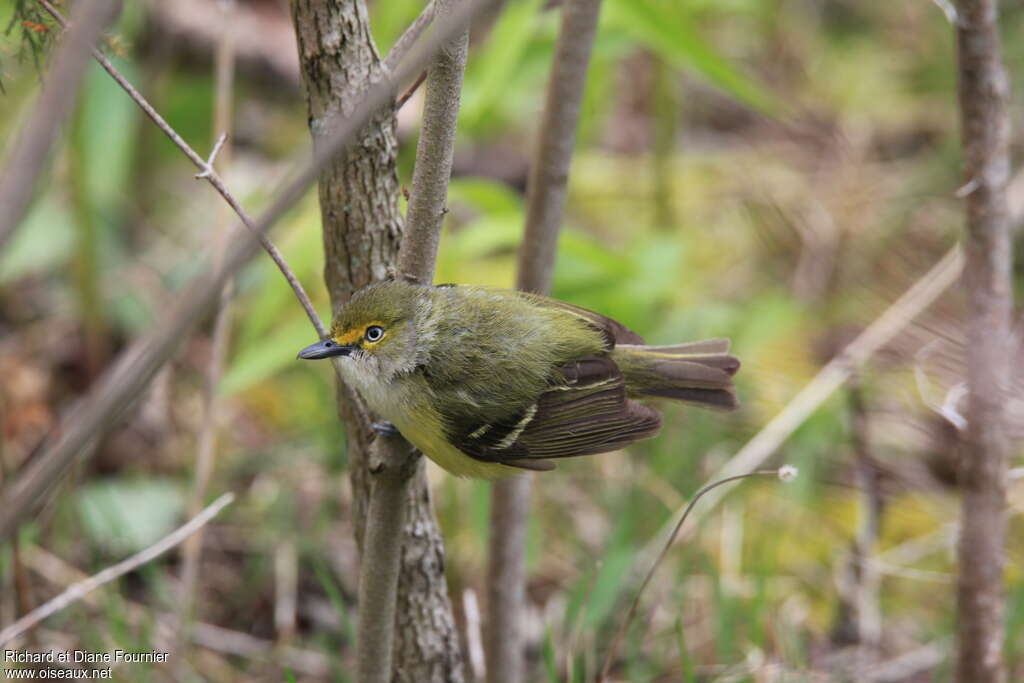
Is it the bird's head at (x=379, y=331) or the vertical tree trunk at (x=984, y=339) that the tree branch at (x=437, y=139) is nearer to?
the bird's head at (x=379, y=331)

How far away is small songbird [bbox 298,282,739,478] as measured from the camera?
79.7 inches

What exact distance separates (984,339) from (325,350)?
1488mm

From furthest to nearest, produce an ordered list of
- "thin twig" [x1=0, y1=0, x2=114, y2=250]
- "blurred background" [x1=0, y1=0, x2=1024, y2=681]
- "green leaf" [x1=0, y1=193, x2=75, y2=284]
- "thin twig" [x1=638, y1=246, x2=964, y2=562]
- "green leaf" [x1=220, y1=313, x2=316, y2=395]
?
1. "green leaf" [x1=0, y1=193, x2=75, y2=284]
2. "thin twig" [x1=638, y1=246, x2=964, y2=562]
3. "blurred background" [x1=0, y1=0, x2=1024, y2=681]
4. "green leaf" [x1=220, y1=313, x2=316, y2=395]
5. "thin twig" [x1=0, y1=0, x2=114, y2=250]

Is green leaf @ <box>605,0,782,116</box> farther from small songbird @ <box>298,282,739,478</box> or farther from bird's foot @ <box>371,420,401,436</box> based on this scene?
bird's foot @ <box>371,420,401,436</box>

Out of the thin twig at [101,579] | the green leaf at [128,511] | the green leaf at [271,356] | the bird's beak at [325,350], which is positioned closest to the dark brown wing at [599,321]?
the bird's beak at [325,350]

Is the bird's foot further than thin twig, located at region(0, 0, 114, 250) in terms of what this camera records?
Yes

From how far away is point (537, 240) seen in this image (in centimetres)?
222

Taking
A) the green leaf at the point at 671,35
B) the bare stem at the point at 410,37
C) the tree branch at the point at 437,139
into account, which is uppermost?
the green leaf at the point at 671,35

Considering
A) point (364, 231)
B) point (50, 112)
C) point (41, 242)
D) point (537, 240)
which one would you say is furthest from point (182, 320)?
point (41, 242)

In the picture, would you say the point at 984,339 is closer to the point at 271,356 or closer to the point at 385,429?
the point at 385,429

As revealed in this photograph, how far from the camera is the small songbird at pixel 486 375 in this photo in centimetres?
203

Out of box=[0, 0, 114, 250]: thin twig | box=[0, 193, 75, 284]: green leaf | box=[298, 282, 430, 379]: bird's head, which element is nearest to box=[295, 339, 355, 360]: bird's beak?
box=[298, 282, 430, 379]: bird's head

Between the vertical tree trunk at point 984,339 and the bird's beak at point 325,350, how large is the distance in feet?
4.67

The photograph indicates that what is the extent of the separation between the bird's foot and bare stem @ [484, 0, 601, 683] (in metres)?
0.41
